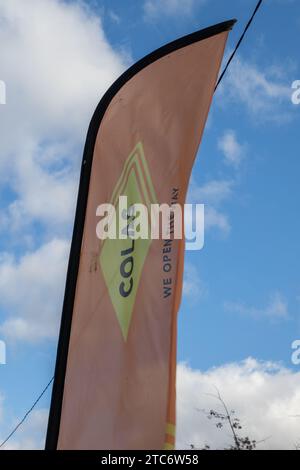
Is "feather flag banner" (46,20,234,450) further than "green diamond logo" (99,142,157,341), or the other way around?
"green diamond logo" (99,142,157,341)

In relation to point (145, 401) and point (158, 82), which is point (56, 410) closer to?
point (145, 401)

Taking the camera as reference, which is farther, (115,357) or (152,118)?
(152,118)

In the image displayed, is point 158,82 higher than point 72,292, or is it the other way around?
point 158,82

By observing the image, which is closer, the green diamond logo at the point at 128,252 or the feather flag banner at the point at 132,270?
the feather flag banner at the point at 132,270

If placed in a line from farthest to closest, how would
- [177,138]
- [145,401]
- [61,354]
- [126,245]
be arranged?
1. [177,138]
2. [126,245]
3. [61,354]
4. [145,401]

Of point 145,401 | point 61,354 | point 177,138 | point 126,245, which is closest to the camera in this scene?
point 145,401

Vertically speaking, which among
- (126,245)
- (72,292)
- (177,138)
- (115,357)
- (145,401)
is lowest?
(145,401)

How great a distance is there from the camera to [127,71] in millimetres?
4676

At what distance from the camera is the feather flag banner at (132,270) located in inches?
148

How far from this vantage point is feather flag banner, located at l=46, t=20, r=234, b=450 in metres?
3.76

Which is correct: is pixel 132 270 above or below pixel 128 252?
below

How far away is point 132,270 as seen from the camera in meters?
4.12

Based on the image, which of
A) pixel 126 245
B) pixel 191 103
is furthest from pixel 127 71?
pixel 126 245

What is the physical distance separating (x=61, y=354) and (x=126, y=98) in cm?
186
